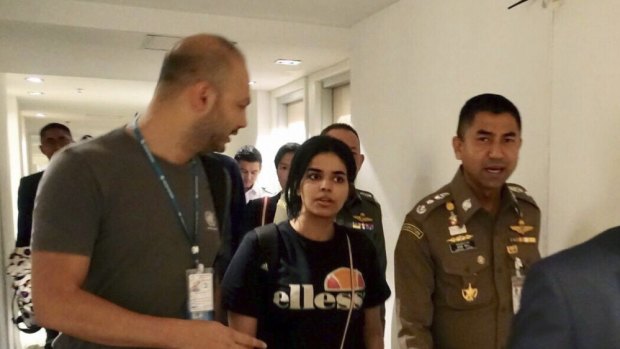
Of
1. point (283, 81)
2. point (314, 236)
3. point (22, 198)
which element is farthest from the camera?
point (283, 81)

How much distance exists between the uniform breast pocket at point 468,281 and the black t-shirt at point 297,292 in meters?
0.26

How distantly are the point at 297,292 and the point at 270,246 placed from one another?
16 centimetres

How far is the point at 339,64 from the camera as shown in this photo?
381 cm

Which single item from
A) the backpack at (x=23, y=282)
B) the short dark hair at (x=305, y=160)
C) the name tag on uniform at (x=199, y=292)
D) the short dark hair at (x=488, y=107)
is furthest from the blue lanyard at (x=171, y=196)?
the backpack at (x=23, y=282)

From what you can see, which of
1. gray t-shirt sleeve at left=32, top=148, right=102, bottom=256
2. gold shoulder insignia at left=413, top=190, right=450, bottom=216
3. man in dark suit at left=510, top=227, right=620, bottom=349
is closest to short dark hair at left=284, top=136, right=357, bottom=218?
gold shoulder insignia at left=413, top=190, right=450, bottom=216

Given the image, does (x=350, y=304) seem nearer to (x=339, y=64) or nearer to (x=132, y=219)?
(x=132, y=219)

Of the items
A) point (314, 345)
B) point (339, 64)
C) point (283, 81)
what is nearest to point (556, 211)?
point (314, 345)

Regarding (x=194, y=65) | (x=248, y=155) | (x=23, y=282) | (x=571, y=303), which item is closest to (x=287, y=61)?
(x=248, y=155)

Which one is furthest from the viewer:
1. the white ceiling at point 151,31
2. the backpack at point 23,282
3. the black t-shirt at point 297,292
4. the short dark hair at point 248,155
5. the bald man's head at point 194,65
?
the short dark hair at point 248,155

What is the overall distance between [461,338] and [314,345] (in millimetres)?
420

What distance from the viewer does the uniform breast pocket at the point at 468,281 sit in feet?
4.73

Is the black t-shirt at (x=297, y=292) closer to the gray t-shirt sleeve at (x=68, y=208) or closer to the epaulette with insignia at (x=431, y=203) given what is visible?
the epaulette with insignia at (x=431, y=203)

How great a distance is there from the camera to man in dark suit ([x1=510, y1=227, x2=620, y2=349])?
0.56m

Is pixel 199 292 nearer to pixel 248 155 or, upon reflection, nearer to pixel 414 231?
pixel 414 231
